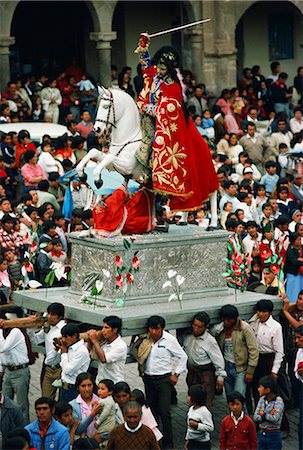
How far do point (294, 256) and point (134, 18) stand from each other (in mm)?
12953

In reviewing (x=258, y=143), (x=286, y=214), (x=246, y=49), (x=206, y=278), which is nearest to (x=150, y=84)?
(x=206, y=278)

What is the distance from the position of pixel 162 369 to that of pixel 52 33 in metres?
16.4

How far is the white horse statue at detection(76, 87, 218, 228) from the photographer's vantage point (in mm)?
16203

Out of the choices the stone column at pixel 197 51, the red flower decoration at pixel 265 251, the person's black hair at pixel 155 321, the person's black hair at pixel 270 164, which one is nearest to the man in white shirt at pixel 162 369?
the person's black hair at pixel 155 321

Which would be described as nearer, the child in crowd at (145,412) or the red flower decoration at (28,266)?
the child in crowd at (145,412)

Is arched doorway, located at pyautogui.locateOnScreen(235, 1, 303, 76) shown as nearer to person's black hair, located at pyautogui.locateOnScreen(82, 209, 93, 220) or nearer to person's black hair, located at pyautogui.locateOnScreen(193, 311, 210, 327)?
person's black hair, located at pyautogui.locateOnScreen(82, 209, 93, 220)

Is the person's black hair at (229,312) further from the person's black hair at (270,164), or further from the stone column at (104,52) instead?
the stone column at (104,52)

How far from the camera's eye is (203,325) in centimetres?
1586

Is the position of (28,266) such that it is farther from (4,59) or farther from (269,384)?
(4,59)

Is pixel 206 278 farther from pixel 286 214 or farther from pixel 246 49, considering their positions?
pixel 246 49

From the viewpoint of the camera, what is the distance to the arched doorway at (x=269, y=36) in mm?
32406

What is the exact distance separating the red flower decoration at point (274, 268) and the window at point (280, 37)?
49.1 ft

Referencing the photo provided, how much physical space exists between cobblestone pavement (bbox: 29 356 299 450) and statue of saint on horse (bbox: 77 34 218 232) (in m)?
2.29

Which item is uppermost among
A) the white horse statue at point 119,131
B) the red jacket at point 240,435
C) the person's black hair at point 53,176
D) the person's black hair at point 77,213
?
the white horse statue at point 119,131
